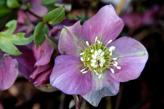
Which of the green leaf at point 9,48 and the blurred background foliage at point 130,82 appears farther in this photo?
the blurred background foliage at point 130,82

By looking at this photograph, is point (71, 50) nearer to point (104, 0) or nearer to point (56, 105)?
point (56, 105)

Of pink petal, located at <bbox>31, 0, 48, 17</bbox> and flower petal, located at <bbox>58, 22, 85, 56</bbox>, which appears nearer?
flower petal, located at <bbox>58, 22, 85, 56</bbox>

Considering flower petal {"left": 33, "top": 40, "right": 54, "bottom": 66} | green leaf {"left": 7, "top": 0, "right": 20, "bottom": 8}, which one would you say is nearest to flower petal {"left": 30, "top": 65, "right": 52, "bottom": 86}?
flower petal {"left": 33, "top": 40, "right": 54, "bottom": 66}

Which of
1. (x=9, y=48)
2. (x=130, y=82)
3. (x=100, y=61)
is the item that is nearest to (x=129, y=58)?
(x=100, y=61)

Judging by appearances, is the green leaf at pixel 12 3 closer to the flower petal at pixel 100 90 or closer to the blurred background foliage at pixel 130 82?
the blurred background foliage at pixel 130 82

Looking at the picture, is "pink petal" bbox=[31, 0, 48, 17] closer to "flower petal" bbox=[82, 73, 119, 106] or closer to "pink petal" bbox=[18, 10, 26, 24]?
"pink petal" bbox=[18, 10, 26, 24]

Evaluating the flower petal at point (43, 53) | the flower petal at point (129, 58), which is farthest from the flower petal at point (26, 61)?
the flower petal at point (129, 58)

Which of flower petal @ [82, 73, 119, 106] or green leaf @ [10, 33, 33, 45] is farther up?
green leaf @ [10, 33, 33, 45]
